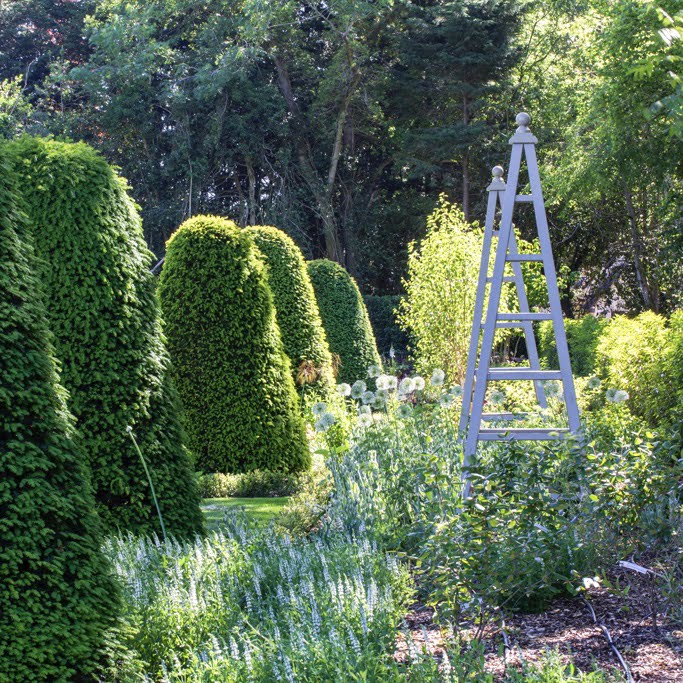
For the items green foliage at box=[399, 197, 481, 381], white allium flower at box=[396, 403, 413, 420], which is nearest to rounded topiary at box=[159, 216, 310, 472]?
white allium flower at box=[396, 403, 413, 420]

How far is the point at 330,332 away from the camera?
12.9m

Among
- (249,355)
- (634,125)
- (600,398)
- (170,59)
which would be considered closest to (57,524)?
(249,355)

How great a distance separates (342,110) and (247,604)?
1931cm

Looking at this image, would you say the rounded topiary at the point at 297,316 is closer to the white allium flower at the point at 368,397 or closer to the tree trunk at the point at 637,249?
the white allium flower at the point at 368,397

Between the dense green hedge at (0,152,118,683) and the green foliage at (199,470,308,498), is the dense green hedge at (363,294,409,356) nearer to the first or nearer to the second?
the green foliage at (199,470,308,498)

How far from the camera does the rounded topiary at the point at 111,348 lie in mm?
4586

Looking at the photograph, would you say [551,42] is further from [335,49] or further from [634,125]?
[634,125]

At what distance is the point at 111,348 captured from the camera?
4648 mm

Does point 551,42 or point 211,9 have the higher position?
point 211,9

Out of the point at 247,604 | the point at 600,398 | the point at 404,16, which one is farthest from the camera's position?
the point at 404,16

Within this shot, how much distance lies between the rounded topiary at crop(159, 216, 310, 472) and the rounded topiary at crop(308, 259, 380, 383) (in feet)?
16.6

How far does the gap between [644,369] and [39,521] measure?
688 centimetres

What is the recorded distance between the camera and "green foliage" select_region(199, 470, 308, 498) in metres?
7.36

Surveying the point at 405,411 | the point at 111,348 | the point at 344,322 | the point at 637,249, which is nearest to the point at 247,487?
the point at 405,411
